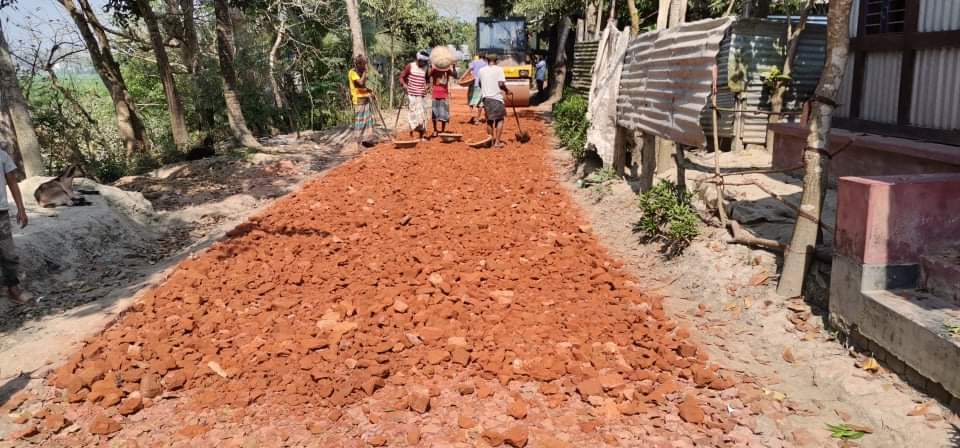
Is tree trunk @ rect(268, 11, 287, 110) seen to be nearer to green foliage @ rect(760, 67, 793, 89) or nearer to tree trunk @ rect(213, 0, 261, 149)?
tree trunk @ rect(213, 0, 261, 149)

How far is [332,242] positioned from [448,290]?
1.79 m

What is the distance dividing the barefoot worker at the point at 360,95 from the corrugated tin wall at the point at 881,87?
25.8ft

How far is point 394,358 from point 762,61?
812 centimetres

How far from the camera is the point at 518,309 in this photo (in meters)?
4.68

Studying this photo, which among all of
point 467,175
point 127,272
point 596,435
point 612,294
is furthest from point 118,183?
point 596,435

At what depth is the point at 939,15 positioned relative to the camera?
5867mm

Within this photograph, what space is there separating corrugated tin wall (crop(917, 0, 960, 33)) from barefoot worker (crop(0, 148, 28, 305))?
758 centimetres

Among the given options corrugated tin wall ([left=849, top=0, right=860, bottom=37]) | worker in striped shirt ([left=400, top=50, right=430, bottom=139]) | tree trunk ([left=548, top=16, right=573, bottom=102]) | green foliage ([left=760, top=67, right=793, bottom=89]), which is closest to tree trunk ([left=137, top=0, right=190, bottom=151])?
worker in striped shirt ([left=400, top=50, right=430, bottom=139])

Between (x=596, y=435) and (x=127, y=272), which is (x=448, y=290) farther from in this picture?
(x=127, y=272)

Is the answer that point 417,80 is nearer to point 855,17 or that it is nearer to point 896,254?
point 855,17

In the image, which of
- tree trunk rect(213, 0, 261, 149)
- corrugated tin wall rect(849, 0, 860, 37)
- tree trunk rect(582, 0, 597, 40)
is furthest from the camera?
tree trunk rect(582, 0, 597, 40)

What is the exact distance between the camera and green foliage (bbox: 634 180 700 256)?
18.5ft

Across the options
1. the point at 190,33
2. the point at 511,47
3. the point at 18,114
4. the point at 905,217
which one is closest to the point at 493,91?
the point at 190,33

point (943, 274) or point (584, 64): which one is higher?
point (584, 64)
